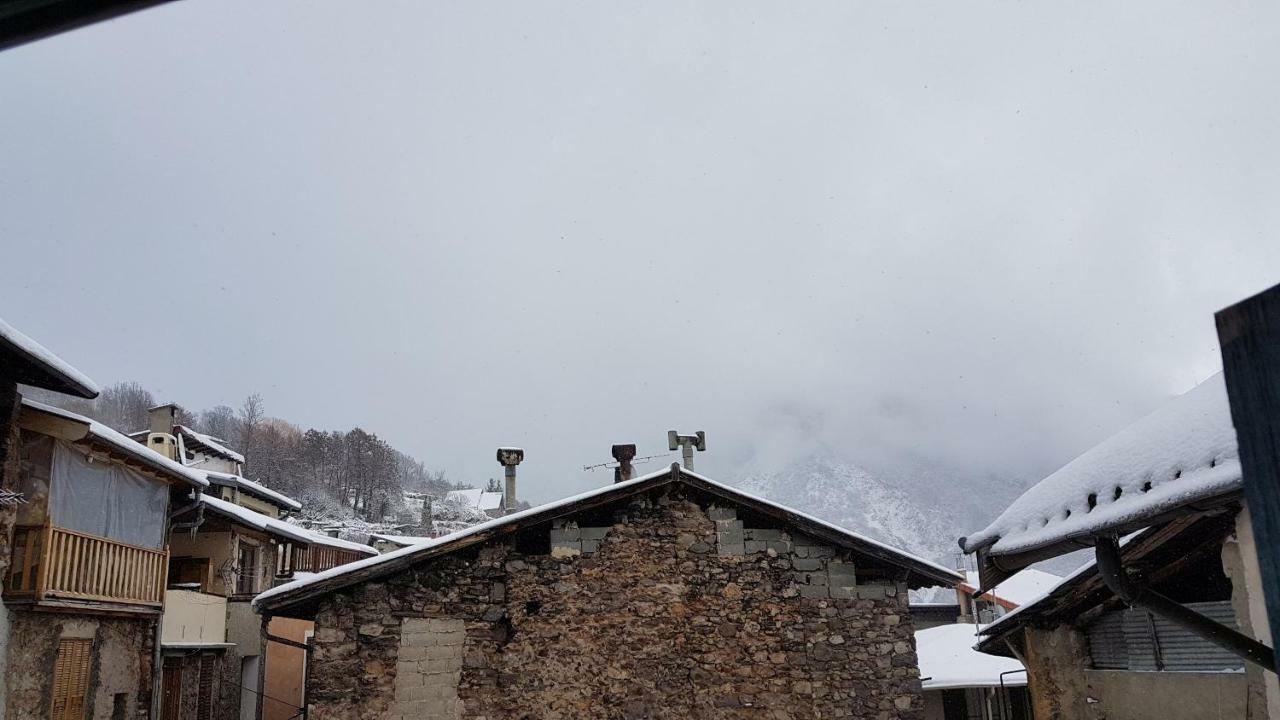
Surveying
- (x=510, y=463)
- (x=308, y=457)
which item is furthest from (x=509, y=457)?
(x=308, y=457)

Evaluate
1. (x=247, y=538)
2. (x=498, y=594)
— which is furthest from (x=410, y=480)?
(x=498, y=594)

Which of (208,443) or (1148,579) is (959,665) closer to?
(1148,579)

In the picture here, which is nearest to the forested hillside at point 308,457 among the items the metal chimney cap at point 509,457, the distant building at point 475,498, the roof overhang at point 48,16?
the distant building at point 475,498

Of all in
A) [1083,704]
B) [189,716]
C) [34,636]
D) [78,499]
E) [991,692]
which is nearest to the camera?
[1083,704]

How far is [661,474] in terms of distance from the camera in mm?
11594

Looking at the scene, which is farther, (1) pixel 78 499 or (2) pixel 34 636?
(1) pixel 78 499

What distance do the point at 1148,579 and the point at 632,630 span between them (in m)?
6.00

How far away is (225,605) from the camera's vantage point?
21.7 m

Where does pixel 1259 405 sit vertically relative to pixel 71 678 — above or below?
above

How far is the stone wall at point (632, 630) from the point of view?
1074cm

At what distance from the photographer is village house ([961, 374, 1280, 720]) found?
343cm

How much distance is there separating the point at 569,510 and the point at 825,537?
3.39 metres

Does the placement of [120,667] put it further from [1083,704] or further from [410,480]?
[410,480]

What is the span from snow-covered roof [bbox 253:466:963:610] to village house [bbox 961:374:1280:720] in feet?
5.17
